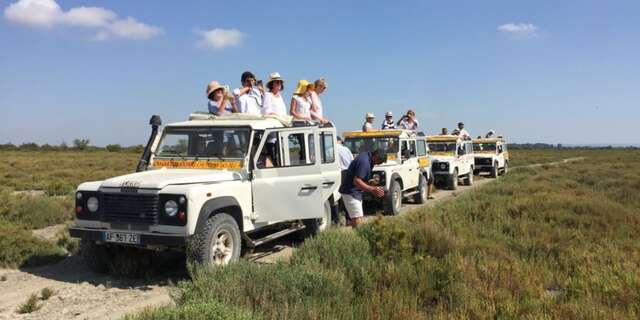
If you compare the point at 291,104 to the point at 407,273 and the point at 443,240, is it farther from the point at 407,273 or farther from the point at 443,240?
the point at 407,273

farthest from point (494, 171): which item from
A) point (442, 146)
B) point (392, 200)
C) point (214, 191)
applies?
point (214, 191)

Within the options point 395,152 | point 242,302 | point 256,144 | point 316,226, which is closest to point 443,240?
point 316,226

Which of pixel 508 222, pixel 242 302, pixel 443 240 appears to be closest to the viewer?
pixel 242 302

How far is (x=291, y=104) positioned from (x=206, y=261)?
4403 millimetres

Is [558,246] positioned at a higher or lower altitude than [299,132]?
lower

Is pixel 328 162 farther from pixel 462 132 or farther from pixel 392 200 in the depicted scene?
pixel 462 132

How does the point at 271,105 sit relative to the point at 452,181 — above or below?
above

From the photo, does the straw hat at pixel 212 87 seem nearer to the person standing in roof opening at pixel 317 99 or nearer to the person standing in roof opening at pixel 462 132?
the person standing in roof opening at pixel 317 99

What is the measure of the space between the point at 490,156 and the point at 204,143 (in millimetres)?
20018

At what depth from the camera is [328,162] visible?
8.34 metres

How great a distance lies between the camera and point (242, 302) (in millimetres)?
4594

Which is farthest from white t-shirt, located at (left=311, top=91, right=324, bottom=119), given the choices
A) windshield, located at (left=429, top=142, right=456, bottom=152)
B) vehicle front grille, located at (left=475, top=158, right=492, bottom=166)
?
vehicle front grille, located at (left=475, top=158, right=492, bottom=166)

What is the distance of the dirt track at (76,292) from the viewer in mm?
5145

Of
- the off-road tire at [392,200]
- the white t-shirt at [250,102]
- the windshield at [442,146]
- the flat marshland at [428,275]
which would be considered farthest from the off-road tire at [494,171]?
the white t-shirt at [250,102]
